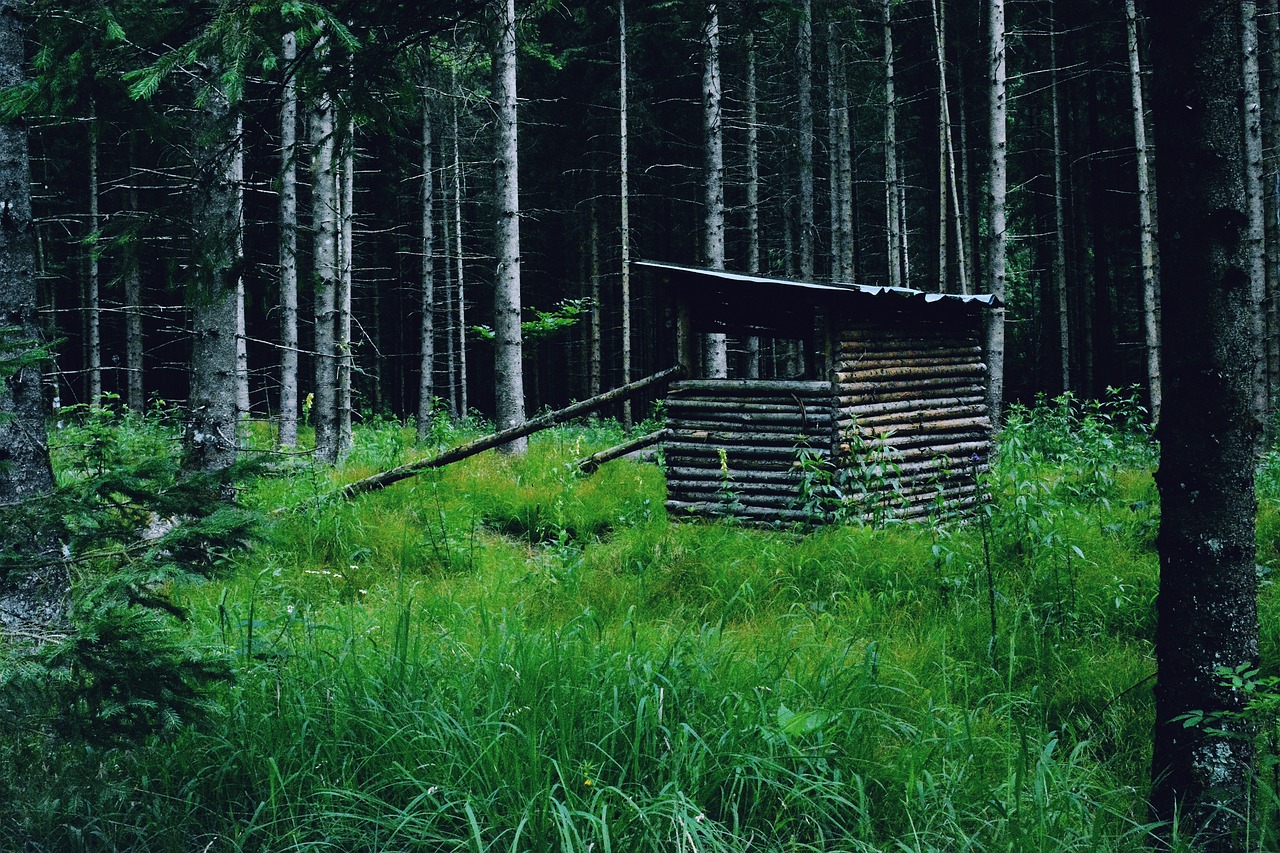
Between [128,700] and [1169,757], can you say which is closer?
[128,700]

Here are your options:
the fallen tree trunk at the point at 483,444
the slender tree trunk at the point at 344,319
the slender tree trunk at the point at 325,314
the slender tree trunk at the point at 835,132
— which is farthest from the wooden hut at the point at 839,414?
the slender tree trunk at the point at 835,132

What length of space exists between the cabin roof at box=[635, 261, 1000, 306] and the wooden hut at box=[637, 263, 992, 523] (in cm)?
2

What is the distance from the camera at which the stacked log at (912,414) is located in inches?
309

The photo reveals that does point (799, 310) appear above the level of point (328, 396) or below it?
above

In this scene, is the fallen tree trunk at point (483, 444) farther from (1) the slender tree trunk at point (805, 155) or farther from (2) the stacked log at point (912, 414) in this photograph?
(1) the slender tree trunk at point (805, 155)

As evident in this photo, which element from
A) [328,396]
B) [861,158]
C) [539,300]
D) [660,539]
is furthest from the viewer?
[539,300]

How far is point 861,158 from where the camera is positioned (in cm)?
3017

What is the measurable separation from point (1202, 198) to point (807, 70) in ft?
60.6

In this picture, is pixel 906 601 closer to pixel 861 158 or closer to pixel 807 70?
pixel 807 70

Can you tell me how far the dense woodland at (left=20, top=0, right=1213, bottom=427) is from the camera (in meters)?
16.1

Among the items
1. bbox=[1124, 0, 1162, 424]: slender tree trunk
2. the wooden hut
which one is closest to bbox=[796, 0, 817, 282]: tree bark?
bbox=[1124, 0, 1162, 424]: slender tree trunk

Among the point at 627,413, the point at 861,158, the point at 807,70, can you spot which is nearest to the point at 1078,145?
the point at 861,158

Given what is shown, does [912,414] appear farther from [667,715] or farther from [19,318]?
[19,318]

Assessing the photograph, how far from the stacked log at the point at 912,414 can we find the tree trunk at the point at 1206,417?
400cm
